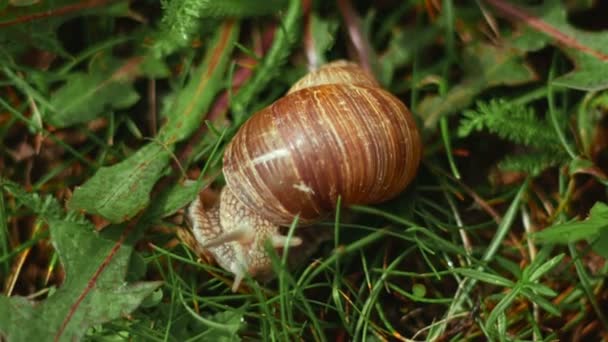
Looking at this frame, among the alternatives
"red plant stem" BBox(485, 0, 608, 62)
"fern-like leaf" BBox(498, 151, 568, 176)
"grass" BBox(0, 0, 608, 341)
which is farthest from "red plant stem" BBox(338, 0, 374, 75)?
"fern-like leaf" BBox(498, 151, 568, 176)

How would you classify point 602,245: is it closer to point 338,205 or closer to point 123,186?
point 338,205

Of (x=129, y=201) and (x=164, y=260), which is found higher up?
(x=129, y=201)

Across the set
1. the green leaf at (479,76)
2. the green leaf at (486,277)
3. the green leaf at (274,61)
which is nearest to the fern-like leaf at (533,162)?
the green leaf at (479,76)

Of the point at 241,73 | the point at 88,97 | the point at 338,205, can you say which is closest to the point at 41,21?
the point at 88,97

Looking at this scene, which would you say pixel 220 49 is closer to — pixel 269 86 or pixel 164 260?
pixel 269 86

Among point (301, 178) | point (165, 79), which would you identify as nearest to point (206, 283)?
point (301, 178)
